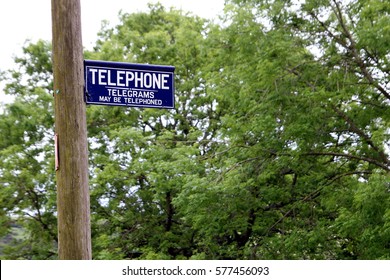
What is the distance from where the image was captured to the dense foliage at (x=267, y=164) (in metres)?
12.1

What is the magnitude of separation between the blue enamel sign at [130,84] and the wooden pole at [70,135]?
167 mm

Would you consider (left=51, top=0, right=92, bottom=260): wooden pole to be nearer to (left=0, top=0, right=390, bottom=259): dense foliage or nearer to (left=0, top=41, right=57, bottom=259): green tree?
(left=0, top=0, right=390, bottom=259): dense foliage

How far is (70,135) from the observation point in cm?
410

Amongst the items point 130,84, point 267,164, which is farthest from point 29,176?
point 130,84

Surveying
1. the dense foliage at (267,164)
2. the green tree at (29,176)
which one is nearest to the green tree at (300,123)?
the dense foliage at (267,164)

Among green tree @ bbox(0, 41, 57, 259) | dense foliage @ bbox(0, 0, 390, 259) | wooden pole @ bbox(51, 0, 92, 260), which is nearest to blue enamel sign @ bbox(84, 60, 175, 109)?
wooden pole @ bbox(51, 0, 92, 260)

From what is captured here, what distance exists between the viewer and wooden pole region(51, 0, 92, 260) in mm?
4035

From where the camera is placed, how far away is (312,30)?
12898 mm

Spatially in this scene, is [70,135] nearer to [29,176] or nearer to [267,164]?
Result: [267,164]

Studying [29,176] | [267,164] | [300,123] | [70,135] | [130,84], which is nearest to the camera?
[70,135]

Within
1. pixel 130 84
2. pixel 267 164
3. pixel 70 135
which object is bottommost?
pixel 70 135

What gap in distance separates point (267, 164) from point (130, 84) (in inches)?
365
